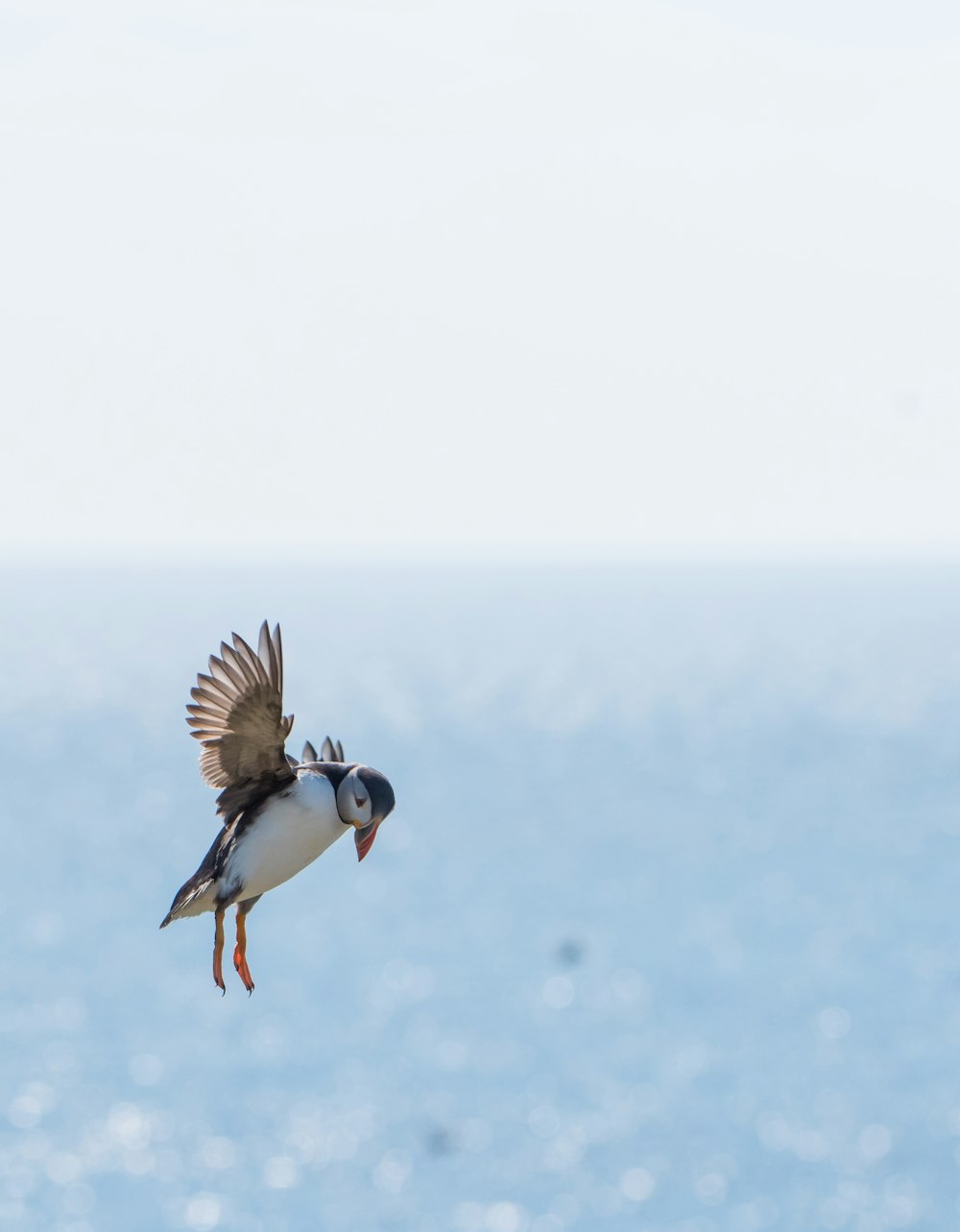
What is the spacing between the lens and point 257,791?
8602mm

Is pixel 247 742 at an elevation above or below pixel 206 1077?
above

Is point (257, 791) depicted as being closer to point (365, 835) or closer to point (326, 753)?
point (365, 835)

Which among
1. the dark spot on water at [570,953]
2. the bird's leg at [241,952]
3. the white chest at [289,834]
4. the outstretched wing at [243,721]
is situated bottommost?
the dark spot on water at [570,953]

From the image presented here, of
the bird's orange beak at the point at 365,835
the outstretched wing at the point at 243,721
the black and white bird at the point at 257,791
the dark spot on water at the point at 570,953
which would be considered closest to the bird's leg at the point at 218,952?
the black and white bird at the point at 257,791

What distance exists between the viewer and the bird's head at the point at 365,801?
7863 mm

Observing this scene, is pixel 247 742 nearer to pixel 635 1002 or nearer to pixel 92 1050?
pixel 92 1050

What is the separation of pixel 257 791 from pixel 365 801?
870 millimetres

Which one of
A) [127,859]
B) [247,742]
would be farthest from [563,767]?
[247,742]

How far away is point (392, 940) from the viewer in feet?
312

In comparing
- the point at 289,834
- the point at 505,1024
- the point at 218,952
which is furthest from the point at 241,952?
the point at 505,1024

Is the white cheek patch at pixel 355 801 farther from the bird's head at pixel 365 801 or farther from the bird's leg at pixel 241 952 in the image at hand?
the bird's leg at pixel 241 952

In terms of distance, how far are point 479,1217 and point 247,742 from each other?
55.1 m

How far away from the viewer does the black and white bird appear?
8.01 metres

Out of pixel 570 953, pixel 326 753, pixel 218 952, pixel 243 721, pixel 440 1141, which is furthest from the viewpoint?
pixel 570 953
